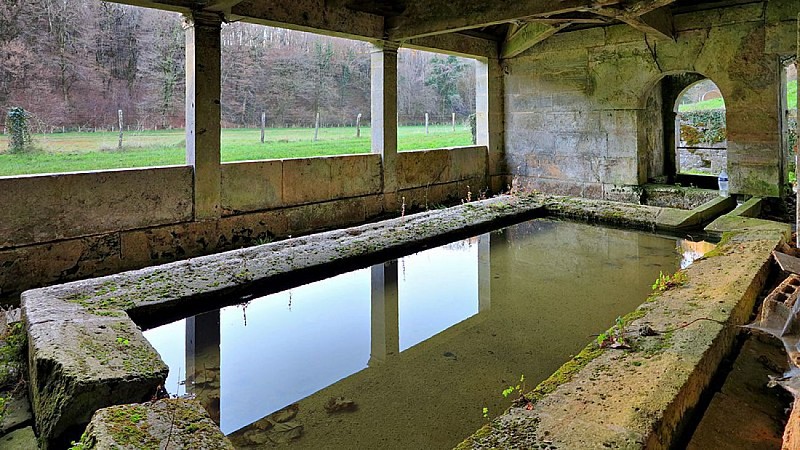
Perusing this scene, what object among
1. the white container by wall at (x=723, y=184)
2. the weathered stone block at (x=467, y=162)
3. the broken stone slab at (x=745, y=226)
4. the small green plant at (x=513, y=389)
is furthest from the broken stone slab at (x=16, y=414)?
the white container by wall at (x=723, y=184)

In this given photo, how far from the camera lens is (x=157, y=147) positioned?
34.7ft

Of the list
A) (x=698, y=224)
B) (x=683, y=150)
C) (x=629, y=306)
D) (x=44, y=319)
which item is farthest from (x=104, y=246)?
(x=683, y=150)

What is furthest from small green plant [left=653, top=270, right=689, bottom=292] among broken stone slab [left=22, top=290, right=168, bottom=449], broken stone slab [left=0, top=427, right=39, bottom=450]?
broken stone slab [left=0, top=427, right=39, bottom=450]

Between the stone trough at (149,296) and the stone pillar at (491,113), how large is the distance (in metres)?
3.63

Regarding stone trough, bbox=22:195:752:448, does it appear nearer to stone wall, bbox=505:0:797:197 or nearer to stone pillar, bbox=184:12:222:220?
stone pillar, bbox=184:12:222:220

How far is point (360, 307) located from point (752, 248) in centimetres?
332

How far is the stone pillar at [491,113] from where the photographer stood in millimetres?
10078

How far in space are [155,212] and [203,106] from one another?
130cm

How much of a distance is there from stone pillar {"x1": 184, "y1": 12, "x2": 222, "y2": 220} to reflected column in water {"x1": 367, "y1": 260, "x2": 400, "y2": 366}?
8.17 ft

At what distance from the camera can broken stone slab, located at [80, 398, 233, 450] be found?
1816mm

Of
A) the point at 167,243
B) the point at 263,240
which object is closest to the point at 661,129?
the point at 263,240

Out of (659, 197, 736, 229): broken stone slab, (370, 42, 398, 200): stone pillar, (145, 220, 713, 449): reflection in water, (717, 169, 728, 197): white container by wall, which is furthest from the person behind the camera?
(370, 42, 398, 200): stone pillar

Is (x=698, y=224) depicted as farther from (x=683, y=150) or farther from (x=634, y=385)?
(x=683, y=150)

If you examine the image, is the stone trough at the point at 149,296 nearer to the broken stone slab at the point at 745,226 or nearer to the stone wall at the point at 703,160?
the broken stone slab at the point at 745,226
